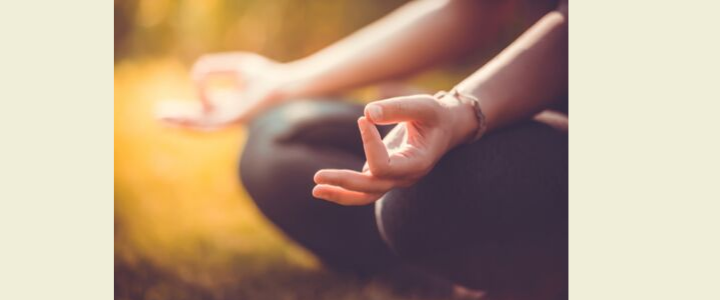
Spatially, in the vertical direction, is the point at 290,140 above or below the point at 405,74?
below

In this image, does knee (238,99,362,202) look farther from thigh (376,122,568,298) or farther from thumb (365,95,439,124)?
thumb (365,95,439,124)

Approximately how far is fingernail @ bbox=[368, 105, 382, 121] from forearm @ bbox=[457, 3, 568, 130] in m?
0.19

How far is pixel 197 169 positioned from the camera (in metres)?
1.35

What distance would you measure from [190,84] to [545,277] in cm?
63

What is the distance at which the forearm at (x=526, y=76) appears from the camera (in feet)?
3.58

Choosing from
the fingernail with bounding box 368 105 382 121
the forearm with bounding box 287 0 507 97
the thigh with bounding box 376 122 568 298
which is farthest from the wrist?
the fingernail with bounding box 368 105 382 121

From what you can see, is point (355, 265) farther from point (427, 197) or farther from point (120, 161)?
point (120, 161)

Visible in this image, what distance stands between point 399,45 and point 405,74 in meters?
0.04

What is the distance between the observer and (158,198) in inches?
53.9

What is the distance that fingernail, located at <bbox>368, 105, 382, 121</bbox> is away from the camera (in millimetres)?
933

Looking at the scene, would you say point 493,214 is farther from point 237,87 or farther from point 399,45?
point 237,87

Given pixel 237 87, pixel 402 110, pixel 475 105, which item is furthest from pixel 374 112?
pixel 237 87

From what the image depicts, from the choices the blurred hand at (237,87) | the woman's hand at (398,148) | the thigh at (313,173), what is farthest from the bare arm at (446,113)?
Result: the blurred hand at (237,87)

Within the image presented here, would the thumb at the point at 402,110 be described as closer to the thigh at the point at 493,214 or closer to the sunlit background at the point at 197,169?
the thigh at the point at 493,214
